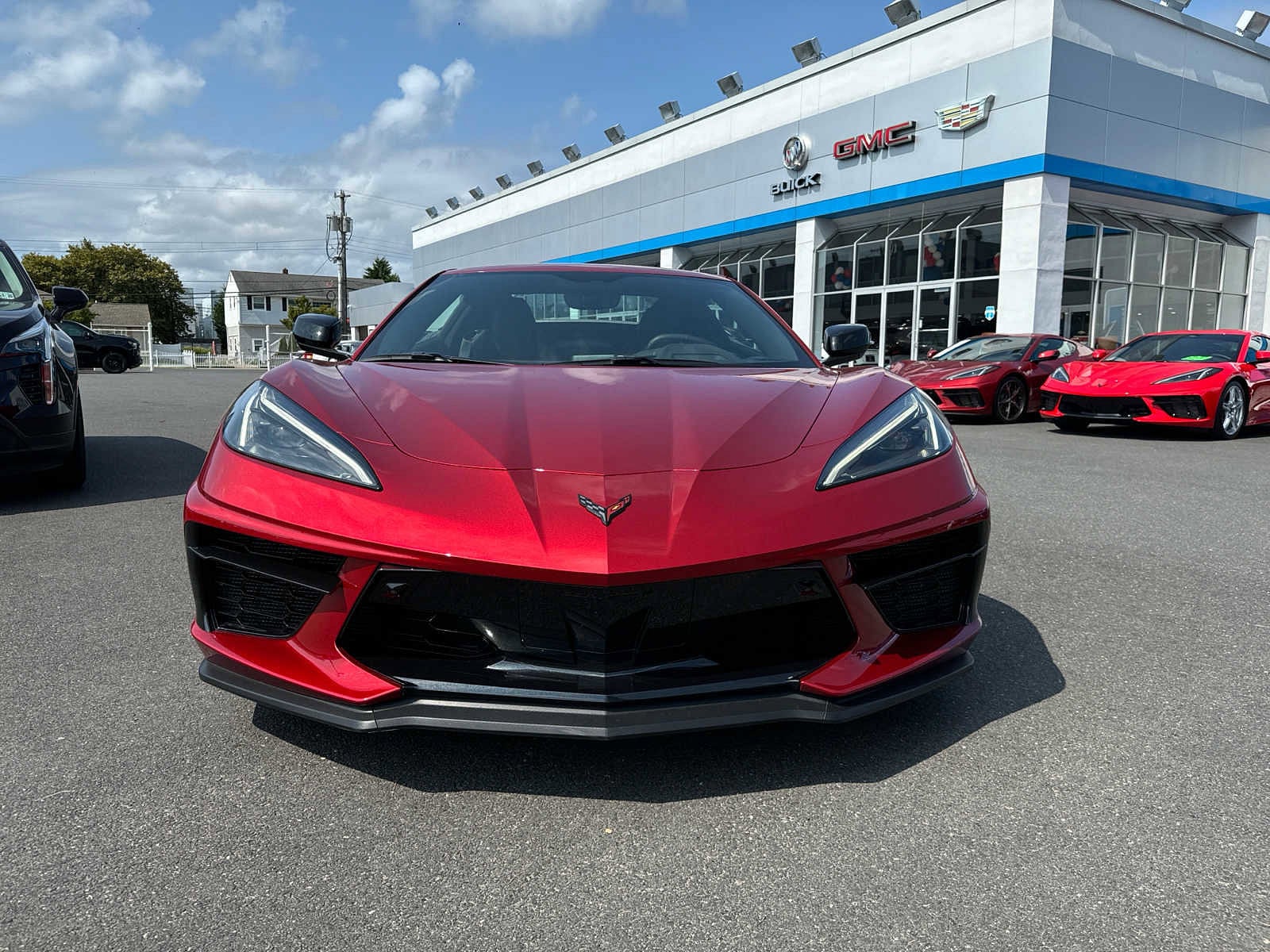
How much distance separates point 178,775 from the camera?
195 centimetres

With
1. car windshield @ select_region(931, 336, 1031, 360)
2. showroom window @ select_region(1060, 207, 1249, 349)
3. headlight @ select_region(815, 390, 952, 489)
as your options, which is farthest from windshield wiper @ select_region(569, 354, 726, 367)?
showroom window @ select_region(1060, 207, 1249, 349)

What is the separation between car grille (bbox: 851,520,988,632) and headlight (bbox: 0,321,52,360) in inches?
184

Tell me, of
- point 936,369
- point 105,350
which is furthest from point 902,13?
point 105,350

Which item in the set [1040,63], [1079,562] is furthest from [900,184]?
[1079,562]

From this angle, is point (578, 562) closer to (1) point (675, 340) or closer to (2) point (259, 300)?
(1) point (675, 340)

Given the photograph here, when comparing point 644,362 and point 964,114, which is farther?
point 964,114

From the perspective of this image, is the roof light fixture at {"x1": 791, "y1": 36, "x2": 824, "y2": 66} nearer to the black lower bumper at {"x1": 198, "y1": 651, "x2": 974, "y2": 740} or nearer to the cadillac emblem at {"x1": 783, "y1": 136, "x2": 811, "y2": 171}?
the cadillac emblem at {"x1": 783, "y1": 136, "x2": 811, "y2": 171}

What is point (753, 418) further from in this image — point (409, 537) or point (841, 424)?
point (409, 537)

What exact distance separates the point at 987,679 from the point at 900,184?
18877 mm

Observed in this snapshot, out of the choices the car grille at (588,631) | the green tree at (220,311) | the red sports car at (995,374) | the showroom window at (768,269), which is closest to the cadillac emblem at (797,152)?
the showroom window at (768,269)

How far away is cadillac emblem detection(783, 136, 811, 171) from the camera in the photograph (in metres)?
21.6

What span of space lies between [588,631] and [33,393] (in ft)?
14.0

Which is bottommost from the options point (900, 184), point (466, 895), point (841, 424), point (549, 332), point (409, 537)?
point (466, 895)

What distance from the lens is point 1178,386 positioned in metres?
9.63
